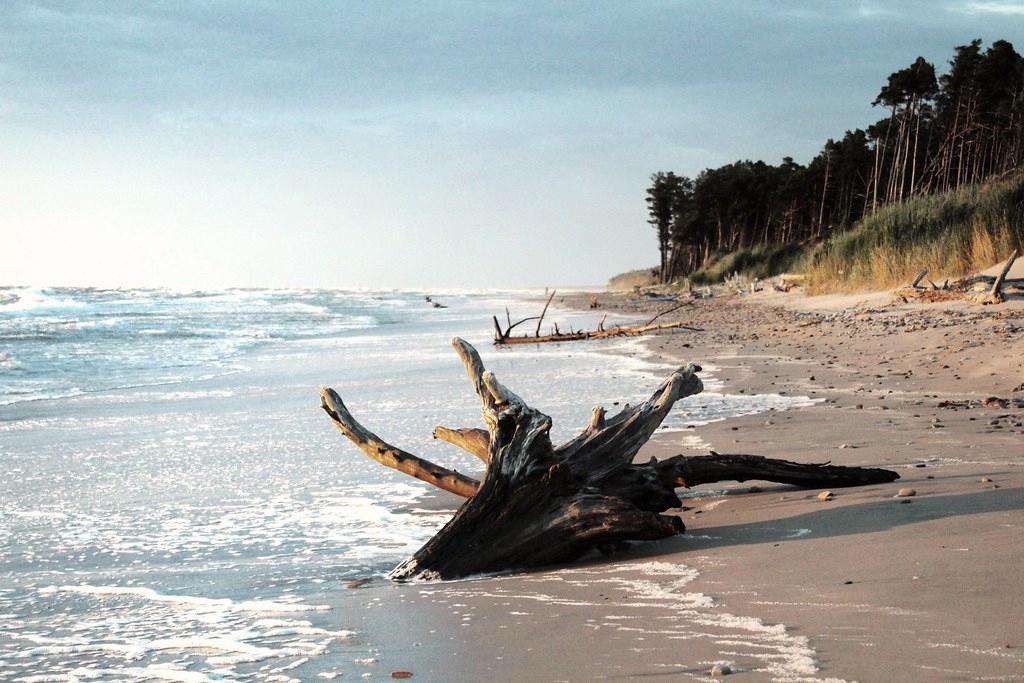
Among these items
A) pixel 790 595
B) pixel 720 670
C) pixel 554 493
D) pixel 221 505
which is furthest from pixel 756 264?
pixel 720 670

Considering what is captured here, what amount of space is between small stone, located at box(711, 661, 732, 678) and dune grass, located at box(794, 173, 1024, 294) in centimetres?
1986

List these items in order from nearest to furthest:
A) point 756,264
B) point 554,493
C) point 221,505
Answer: point 554,493
point 221,505
point 756,264

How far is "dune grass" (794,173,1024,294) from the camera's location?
69.1 ft

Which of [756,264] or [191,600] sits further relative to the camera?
[756,264]

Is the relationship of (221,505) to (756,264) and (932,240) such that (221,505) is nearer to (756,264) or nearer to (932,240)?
(932,240)

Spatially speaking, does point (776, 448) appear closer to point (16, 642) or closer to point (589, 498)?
point (589, 498)

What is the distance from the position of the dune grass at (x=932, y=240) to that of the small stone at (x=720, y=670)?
19865 millimetres

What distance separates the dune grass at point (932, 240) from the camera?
2106 cm

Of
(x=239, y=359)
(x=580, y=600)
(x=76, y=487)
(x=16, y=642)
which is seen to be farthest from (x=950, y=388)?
(x=239, y=359)

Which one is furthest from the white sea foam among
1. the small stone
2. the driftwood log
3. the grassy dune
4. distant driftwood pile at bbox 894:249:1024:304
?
the grassy dune

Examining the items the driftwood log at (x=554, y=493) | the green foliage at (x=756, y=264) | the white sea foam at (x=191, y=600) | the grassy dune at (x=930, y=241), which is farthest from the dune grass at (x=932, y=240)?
the green foliage at (x=756, y=264)

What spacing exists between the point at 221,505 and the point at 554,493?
257 cm

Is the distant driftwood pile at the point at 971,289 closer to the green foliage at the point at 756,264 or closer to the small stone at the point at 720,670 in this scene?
the small stone at the point at 720,670

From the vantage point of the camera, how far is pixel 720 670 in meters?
2.92
